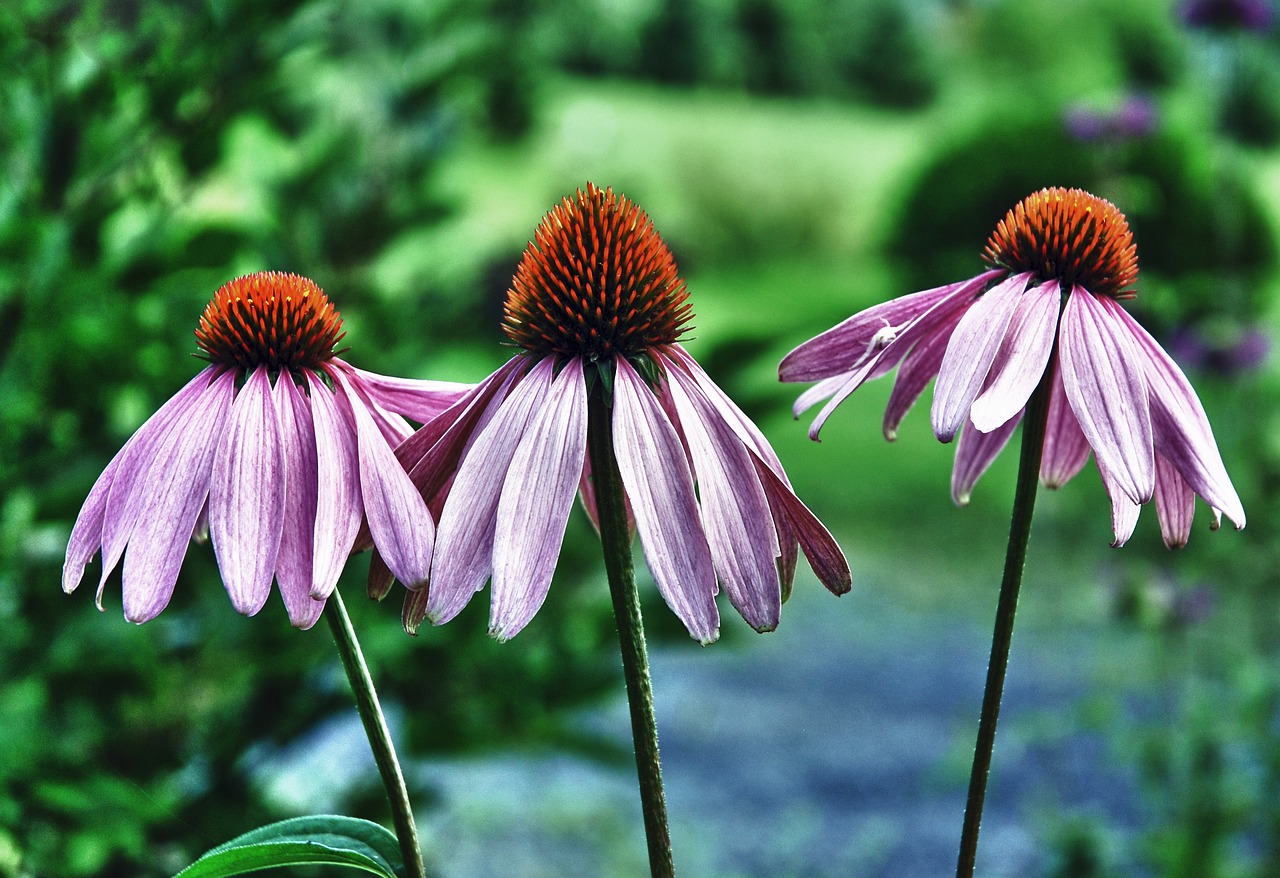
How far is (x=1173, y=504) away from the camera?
44 cm

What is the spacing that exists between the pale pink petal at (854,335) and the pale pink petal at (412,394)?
0.11 meters

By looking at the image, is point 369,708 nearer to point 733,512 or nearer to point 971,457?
point 733,512

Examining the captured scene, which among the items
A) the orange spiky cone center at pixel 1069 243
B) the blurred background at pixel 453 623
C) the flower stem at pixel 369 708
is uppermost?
the blurred background at pixel 453 623

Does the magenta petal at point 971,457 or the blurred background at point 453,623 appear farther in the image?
the blurred background at point 453,623

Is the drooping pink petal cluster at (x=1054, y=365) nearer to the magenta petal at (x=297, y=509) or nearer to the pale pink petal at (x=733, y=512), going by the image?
the pale pink petal at (x=733, y=512)

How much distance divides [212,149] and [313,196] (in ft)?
0.55

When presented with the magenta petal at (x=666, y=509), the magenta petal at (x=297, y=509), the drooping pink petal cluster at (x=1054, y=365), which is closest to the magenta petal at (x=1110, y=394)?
the drooping pink petal cluster at (x=1054, y=365)

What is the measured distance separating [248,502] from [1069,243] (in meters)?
0.27

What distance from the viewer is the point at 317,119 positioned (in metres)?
1.39

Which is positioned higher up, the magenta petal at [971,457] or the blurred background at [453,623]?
the blurred background at [453,623]

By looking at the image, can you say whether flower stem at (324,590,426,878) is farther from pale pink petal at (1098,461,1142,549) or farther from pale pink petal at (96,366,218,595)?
pale pink petal at (1098,461,1142,549)

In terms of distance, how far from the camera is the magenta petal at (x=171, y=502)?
35 centimetres

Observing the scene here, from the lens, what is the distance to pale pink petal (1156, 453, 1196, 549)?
430 mm

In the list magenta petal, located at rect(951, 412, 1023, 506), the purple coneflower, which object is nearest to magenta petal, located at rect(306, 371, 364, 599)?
the purple coneflower
